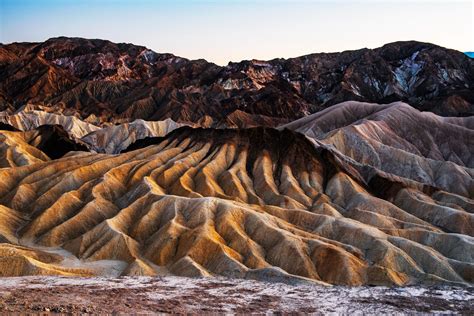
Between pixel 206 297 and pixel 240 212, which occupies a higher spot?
pixel 240 212

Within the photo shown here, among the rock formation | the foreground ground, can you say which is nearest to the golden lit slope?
the rock formation

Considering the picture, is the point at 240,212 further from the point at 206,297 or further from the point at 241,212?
the point at 206,297

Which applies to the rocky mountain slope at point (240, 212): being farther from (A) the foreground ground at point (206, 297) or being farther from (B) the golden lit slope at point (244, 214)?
(A) the foreground ground at point (206, 297)

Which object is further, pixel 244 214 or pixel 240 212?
pixel 240 212

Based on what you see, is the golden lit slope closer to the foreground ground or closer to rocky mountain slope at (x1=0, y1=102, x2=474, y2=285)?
rocky mountain slope at (x1=0, y1=102, x2=474, y2=285)

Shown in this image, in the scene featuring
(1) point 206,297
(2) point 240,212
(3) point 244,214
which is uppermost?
(2) point 240,212

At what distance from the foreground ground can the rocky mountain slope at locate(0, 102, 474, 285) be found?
8156mm

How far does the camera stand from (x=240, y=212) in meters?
78.2

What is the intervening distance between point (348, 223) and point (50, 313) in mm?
49160

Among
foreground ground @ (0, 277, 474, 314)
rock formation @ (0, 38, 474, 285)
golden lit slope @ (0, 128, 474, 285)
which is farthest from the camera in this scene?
golden lit slope @ (0, 128, 474, 285)

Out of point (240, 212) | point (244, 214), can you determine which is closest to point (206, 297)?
point (244, 214)

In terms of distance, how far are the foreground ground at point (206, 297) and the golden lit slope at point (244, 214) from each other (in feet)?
28.4

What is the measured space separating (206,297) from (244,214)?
1174 inches

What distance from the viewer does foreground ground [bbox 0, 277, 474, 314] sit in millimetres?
42938
